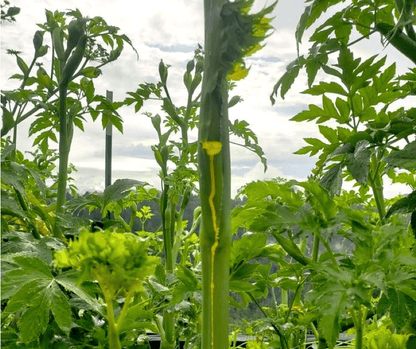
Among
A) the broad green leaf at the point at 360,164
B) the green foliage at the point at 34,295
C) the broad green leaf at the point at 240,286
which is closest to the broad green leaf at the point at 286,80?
the broad green leaf at the point at 360,164

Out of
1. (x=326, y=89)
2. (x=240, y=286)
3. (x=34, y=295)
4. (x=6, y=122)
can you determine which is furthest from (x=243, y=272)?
(x=6, y=122)

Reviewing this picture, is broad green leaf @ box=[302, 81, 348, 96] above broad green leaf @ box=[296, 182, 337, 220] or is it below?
above

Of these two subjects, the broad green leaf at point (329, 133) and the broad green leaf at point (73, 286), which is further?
the broad green leaf at point (329, 133)

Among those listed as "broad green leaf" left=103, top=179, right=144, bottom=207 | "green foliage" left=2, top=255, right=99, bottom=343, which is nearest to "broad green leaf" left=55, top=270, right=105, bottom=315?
"green foliage" left=2, top=255, right=99, bottom=343

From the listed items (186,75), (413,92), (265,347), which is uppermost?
(186,75)

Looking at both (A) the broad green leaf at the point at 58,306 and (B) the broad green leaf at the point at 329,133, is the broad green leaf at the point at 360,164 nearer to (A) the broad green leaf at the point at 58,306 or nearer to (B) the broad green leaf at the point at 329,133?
(B) the broad green leaf at the point at 329,133

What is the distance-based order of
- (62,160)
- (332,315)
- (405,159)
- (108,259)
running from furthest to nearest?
(62,160) < (405,159) < (332,315) < (108,259)

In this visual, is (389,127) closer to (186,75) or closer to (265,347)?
(265,347)

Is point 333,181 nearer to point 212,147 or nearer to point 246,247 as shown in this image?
point 246,247

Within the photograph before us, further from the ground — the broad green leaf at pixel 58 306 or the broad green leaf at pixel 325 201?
the broad green leaf at pixel 325 201

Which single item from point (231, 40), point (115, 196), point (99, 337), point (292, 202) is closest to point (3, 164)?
point (115, 196)

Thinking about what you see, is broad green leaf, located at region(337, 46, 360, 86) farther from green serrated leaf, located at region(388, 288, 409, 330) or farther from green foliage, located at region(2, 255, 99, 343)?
green foliage, located at region(2, 255, 99, 343)

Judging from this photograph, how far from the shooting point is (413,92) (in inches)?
25.4

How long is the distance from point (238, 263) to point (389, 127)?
0.81 ft
